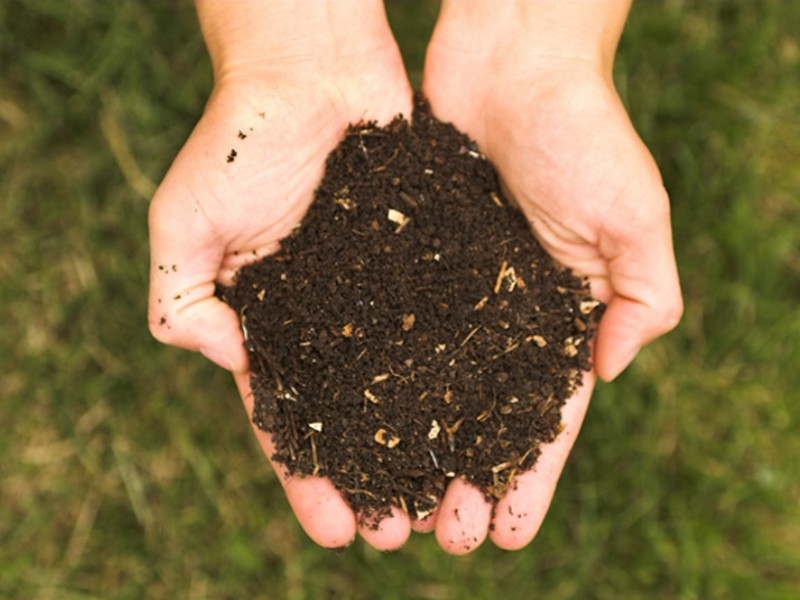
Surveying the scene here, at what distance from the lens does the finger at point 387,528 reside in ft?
6.10

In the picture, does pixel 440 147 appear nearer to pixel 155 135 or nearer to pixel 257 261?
pixel 257 261

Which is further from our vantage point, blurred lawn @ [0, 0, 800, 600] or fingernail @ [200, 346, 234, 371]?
blurred lawn @ [0, 0, 800, 600]

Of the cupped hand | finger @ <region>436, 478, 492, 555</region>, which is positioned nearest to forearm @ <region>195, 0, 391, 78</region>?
the cupped hand

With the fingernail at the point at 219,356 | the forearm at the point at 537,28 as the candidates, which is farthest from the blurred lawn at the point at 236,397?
the fingernail at the point at 219,356

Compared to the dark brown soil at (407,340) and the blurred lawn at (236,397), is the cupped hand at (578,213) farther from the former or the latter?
the blurred lawn at (236,397)

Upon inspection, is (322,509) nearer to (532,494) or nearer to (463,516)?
(463,516)

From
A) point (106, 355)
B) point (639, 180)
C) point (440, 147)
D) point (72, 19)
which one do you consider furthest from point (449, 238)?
point (72, 19)

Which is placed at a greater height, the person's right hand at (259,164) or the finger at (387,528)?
the person's right hand at (259,164)

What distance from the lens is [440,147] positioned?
1985 millimetres

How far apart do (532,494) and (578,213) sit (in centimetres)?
68

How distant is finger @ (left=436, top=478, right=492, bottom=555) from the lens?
1846mm

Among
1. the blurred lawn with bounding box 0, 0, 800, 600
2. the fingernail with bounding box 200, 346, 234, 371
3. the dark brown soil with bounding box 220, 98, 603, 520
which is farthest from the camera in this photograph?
the blurred lawn with bounding box 0, 0, 800, 600

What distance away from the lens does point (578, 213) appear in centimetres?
186

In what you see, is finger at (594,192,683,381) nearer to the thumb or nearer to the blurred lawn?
the blurred lawn
